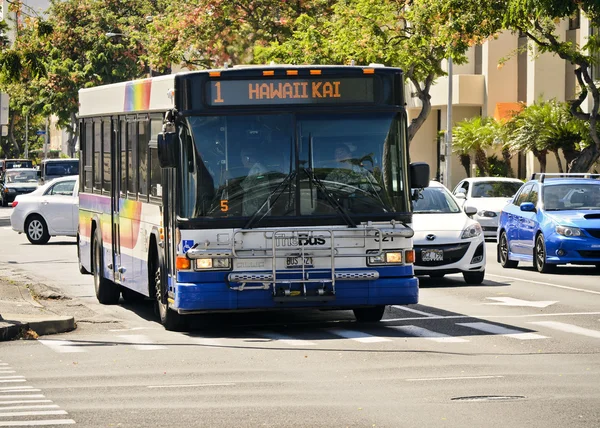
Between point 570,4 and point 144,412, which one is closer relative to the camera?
point 144,412

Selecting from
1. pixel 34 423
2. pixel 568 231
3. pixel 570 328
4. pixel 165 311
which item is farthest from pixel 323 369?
pixel 568 231

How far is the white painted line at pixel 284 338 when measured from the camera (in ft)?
45.1

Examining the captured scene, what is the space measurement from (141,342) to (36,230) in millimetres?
19335

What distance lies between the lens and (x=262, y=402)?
32.4 ft

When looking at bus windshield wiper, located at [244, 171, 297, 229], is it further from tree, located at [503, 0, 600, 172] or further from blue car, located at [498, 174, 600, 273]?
tree, located at [503, 0, 600, 172]

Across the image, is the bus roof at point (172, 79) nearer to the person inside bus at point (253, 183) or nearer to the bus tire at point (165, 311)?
the person inside bus at point (253, 183)

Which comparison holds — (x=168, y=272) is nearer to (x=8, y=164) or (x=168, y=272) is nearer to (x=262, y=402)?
(x=262, y=402)

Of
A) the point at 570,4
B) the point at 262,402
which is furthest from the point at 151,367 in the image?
the point at 570,4

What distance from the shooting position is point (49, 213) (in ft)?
107

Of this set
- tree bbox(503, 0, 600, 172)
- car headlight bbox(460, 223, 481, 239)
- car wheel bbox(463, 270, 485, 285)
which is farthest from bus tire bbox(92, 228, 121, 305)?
tree bbox(503, 0, 600, 172)

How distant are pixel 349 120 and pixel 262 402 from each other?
200 inches

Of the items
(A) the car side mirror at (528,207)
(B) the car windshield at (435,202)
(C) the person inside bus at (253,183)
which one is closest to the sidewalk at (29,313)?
(C) the person inside bus at (253,183)

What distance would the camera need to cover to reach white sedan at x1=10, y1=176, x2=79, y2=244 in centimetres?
3244

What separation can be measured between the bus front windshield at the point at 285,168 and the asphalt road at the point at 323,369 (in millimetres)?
1362
